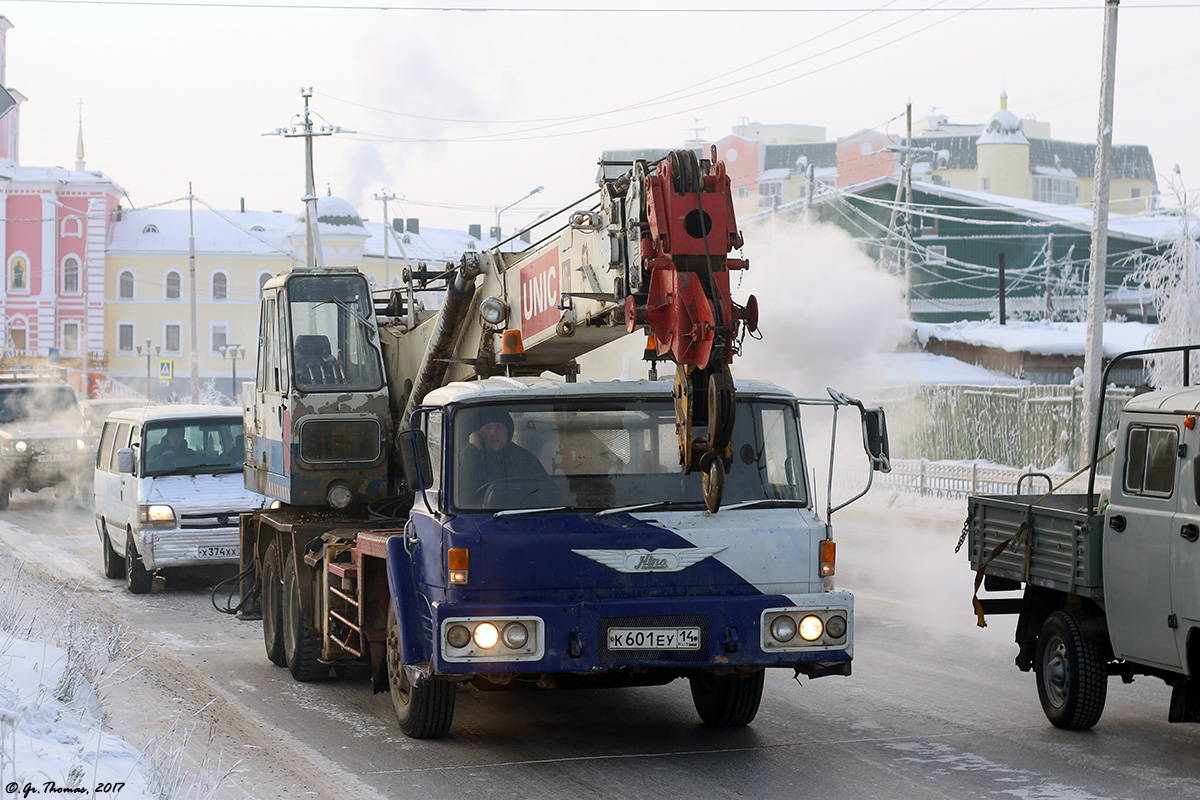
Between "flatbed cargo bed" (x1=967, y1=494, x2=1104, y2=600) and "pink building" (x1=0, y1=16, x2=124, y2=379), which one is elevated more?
"pink building" (x1=0, y1=16, x2=124, y2=379)

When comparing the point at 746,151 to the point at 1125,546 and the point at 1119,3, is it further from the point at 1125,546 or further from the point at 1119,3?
the point at 1125,546

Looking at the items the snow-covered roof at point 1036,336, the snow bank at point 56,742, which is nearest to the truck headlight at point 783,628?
the snow bank at point 56,742

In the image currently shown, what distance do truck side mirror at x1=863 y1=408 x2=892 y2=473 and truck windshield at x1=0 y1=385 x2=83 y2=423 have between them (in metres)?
24.5

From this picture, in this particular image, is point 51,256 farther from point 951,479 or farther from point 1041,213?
point 951,479

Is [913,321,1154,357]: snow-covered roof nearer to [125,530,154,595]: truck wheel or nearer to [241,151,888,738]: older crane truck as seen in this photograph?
[125,530,154,595]: truck wheel

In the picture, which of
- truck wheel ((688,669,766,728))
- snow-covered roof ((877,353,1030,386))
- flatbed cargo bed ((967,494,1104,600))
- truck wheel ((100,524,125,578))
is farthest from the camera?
snow-covered roof ((877,353,1030,386))

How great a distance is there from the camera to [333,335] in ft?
37.8

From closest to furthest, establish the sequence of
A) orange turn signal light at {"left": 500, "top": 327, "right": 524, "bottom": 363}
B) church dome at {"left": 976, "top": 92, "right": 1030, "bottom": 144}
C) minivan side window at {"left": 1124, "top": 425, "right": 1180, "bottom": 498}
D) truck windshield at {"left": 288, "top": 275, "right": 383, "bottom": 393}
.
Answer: minivan side window at {"left": 1124, "top": 425, "right": 1180, "bottom": 498} < orange turn signal light at {"left": 500, "top": 327, "right": 524, "bottom": 363} < truck windshield at {"left": 288, "top": 275, "right": 383, "bottom": 393} < church dome at {"left": 976, "top": 92, "right": 1030, "bottom": 144}

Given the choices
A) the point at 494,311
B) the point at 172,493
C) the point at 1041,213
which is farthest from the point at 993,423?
the point at 1041,213

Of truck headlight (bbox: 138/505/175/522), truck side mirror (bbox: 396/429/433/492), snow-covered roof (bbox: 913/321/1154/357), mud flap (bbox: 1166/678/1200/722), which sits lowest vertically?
mud flap (bbox: 1166/678/1200/722)

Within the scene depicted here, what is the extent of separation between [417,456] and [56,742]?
2.50 meters

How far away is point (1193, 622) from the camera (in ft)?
25.1

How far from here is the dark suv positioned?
27922mm

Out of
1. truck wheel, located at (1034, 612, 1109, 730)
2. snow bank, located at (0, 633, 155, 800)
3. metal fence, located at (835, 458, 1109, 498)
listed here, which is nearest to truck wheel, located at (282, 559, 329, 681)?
snow bank, located at (0, 633, 155, 800)
